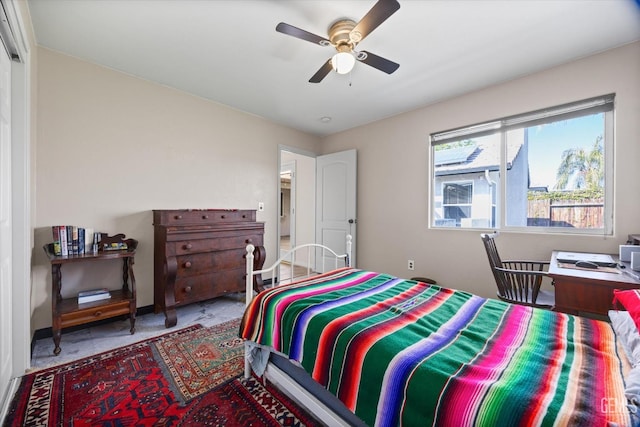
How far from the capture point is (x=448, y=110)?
3.15m

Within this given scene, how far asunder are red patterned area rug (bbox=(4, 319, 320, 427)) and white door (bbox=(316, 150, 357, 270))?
8.11 ft

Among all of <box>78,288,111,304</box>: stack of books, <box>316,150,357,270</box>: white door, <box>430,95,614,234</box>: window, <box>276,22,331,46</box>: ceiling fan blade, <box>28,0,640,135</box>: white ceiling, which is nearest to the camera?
<box>276,22,331,46</box>: ceiling fan blade

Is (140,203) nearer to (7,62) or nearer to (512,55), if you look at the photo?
(7,62)

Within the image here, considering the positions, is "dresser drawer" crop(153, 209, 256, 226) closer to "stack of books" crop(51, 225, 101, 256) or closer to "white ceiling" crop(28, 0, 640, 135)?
"stack of books" crop(51, 225, 101, 256)

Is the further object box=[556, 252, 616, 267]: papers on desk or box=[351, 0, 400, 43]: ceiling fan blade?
box=[556, 252, 616, 267]: papers on desk

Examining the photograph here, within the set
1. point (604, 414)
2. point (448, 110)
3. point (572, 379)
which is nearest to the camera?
point (604, 414)

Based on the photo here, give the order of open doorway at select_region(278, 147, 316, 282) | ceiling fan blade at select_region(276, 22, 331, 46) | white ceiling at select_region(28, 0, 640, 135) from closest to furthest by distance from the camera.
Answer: ceiling fan blade at select_region(276, 22, 331, 46)
white ceiling at select_region(28, 0, 640, 135)
open doorway at select_region(278, 147, 316, 282)

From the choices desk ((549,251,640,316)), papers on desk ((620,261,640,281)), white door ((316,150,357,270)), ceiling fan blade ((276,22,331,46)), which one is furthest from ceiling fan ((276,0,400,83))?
white door ((316,150,357,270))

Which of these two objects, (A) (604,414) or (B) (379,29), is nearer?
(A) (604,414)

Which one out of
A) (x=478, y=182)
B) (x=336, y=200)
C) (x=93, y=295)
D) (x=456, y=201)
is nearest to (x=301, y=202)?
(x=336, y=200)

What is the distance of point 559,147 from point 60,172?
4583 mm

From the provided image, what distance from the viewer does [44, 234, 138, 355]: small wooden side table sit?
1999 millimetres

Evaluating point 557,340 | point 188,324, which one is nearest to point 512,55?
point 557,340

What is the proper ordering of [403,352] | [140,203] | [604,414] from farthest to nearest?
[140,203] < [403,352] < [604,414]
